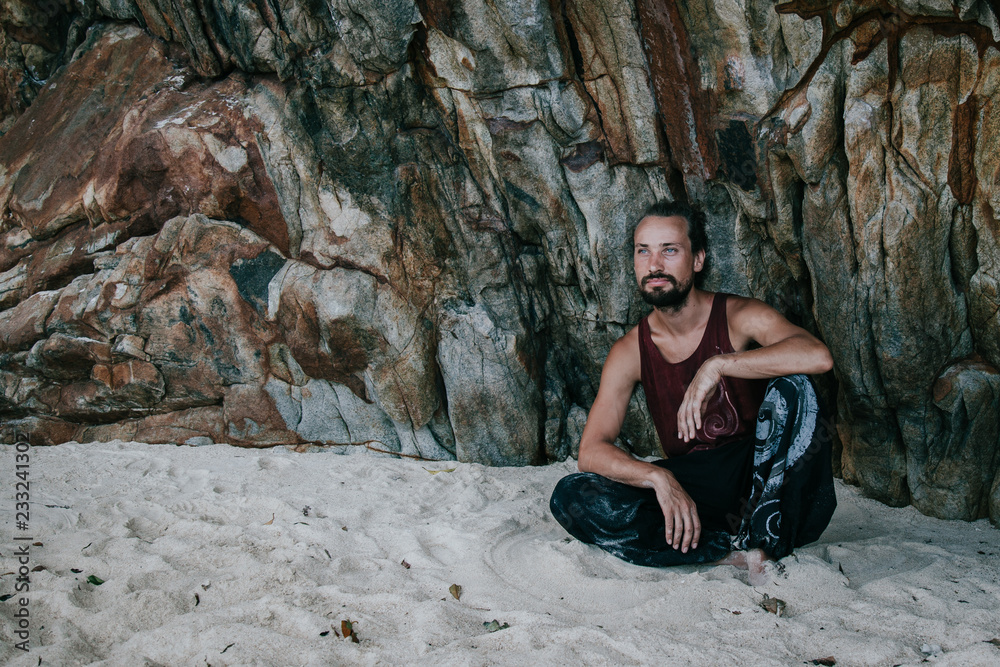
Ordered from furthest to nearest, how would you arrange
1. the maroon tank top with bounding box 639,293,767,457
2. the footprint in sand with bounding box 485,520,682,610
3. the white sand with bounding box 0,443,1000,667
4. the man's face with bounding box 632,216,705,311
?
1. the man's face with bounding box 632,216,705,311
2. the maroon tank top with bounding box 639,293,767,457
3. the footprint in sand with bounding box 485,520,682,610
4. the white sand with bounding box 0,443,1000,667

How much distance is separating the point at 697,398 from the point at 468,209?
1769mm

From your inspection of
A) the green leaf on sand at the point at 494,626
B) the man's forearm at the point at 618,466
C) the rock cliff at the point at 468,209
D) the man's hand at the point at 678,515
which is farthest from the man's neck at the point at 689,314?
the green leaf on sand at the point at 494,626

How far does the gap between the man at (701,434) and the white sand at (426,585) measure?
132mm

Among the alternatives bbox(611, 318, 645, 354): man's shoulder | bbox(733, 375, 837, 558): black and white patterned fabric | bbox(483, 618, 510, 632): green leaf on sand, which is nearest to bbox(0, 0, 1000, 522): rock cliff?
bbox(611, 318, 645, 354): man's shoulder

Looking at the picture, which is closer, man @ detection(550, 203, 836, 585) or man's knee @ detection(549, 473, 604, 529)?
man @ detection(550, 203, 836, 585)

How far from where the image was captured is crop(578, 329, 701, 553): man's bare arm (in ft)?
8.61

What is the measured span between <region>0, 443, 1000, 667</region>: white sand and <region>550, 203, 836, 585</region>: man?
132 millimetres

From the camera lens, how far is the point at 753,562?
2.56m

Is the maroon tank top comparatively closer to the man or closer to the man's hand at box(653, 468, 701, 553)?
the man

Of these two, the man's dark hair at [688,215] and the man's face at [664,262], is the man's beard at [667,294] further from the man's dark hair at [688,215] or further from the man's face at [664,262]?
the man's dark hair at [688,215]

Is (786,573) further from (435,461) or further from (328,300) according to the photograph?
(328,300)

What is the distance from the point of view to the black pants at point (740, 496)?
8.51 ft

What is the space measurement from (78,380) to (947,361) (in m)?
4.77

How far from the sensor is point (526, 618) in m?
2.31
